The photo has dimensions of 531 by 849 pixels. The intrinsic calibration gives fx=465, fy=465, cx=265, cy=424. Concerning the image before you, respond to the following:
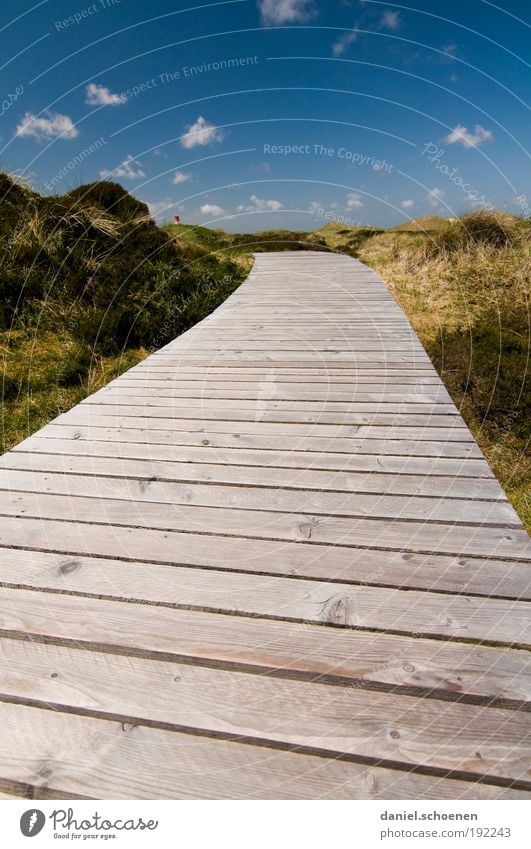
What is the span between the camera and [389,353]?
14.4 feet

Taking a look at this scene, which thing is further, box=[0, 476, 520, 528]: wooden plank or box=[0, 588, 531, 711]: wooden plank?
box=[0, 476, 520, 528]: wooden plank

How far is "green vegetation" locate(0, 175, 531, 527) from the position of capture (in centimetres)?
468

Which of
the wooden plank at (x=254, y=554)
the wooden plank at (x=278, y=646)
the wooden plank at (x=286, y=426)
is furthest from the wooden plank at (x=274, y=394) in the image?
the wooden plank at (x=278, y=646)

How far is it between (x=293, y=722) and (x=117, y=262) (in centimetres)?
703

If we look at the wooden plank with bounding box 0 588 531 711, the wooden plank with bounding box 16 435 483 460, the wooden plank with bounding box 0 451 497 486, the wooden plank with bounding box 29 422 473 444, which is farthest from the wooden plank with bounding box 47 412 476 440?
the wooden plank with bounding box 0 588 531 711

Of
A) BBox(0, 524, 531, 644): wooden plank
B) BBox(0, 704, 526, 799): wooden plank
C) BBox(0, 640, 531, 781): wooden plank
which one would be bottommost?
BBox(0, 704, 526, 799): wooden plank

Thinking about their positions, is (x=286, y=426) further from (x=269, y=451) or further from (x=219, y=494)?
(x=219, y=494)

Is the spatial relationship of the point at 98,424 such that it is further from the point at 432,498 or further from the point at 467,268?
the point at 467,268

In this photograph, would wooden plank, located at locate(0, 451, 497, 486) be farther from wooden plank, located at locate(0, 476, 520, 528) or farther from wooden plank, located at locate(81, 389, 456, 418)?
wooden plank, located at locate(81, 389, 456, 418)

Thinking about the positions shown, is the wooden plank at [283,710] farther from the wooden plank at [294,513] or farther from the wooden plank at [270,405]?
the wooden plank at [270,405]

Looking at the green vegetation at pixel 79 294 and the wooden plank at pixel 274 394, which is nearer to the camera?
the wooden plank at pixel 274 394

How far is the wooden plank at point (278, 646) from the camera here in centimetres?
138

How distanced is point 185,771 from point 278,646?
43cm

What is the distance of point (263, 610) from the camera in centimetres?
164
